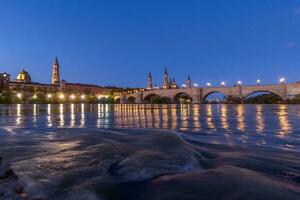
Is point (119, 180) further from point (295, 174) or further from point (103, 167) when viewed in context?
point (295, 174)

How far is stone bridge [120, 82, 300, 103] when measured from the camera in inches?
3851

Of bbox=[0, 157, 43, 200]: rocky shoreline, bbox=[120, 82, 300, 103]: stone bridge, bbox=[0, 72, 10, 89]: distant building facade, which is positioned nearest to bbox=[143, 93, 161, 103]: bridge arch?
bbox=[120, 82, 300, 103]: stone bridge

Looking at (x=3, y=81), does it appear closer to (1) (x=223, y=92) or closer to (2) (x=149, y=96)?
(2) (x=149, y=96)

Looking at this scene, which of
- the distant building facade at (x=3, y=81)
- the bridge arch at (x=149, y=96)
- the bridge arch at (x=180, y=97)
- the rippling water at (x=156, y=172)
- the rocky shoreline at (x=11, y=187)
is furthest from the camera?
the distant building facade at (x=3, y=81)

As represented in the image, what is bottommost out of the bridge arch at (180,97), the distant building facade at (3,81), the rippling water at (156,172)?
the rippling water at (156,172)

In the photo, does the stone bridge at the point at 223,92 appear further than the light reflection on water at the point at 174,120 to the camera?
Yes

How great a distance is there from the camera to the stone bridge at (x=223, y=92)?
9781cm

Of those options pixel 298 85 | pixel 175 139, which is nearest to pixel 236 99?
pixel 298 85

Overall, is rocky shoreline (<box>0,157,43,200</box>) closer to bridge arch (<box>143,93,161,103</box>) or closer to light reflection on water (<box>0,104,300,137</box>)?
light reflection on water (<box>0,104,300,137</box>)

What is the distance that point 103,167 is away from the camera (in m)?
5.22

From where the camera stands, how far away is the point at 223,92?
4719 inches

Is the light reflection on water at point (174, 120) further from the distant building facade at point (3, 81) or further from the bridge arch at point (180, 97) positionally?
the distant building facade at point (3, 81)

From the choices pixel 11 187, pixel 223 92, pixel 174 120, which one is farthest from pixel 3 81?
pixel 11 187

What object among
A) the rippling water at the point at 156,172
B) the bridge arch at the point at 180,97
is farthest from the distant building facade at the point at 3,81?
the rippling water at the point at 156,172
